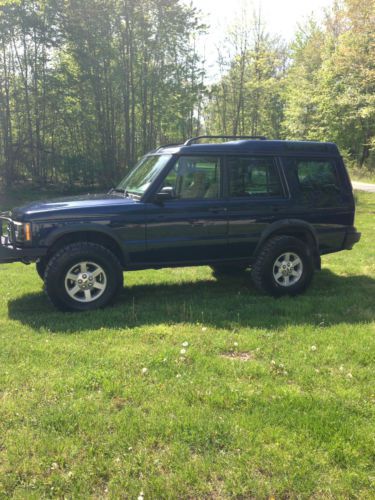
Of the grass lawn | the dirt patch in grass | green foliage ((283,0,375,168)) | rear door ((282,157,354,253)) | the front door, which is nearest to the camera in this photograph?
the grass lawn

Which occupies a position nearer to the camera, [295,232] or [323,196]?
[295,232]

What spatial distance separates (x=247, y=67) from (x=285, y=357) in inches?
988

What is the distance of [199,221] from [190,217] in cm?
13

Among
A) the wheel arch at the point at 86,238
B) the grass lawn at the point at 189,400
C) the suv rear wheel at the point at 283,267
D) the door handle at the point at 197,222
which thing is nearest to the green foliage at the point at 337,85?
the suv rear wheel at the point at 283,267

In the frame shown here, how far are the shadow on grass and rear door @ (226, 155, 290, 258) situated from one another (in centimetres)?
72

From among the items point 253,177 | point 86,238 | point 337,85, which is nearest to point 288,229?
point 253,177

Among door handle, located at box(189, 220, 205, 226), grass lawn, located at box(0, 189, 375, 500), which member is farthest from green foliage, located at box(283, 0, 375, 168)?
grass lawn, located at box(0, 189, 375, 500)

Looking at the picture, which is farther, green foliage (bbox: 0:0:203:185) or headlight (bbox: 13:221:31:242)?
green foliage (bbox: 0:0:203:185)

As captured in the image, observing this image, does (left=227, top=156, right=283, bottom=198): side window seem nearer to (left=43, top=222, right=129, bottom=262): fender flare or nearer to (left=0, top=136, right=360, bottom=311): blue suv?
(left=0, top=136, right=360, bottom=311): blue suv

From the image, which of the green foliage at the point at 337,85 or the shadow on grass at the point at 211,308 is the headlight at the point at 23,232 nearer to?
the shadow on grass at the point at 211,308

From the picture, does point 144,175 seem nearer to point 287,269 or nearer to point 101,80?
point 287,269

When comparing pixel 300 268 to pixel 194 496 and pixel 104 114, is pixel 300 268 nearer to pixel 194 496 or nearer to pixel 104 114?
pixel 194 496

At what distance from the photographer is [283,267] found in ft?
18.3

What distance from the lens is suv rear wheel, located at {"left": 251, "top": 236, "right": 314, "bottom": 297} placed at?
547 cm
